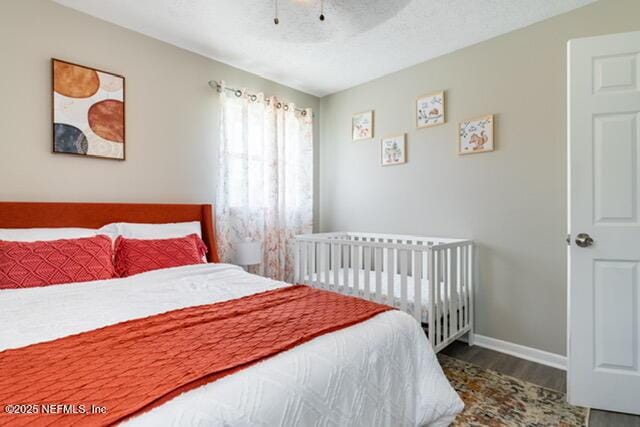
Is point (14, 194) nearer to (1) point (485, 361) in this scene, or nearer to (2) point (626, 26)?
(1) point (485, 361)

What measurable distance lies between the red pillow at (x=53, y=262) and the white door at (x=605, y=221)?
109 inches

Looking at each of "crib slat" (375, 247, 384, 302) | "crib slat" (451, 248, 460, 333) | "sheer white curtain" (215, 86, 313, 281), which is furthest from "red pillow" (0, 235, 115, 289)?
"crib slat" (451, 248, 460, 333)

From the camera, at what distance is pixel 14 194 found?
2.04m

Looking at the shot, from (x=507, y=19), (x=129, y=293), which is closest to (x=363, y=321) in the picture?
(x=129, y=293)

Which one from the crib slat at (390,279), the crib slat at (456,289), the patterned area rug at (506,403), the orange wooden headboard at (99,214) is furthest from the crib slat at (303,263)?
the patterned area rug at (506,403)

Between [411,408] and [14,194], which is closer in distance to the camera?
[411,408]

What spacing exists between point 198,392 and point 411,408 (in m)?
0.95

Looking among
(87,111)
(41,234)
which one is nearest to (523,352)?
(41,234)

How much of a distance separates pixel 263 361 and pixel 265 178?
2.50 m

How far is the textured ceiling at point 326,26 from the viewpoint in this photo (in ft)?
6.85

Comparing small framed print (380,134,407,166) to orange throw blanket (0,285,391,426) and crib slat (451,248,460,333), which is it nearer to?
crib slat (451,248,460,333)

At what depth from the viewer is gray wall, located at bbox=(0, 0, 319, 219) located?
2049mm

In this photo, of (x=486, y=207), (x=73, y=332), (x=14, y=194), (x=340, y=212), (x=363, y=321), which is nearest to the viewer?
(x=73, y=332)

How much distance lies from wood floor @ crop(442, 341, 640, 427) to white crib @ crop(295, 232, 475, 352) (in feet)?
0.50
